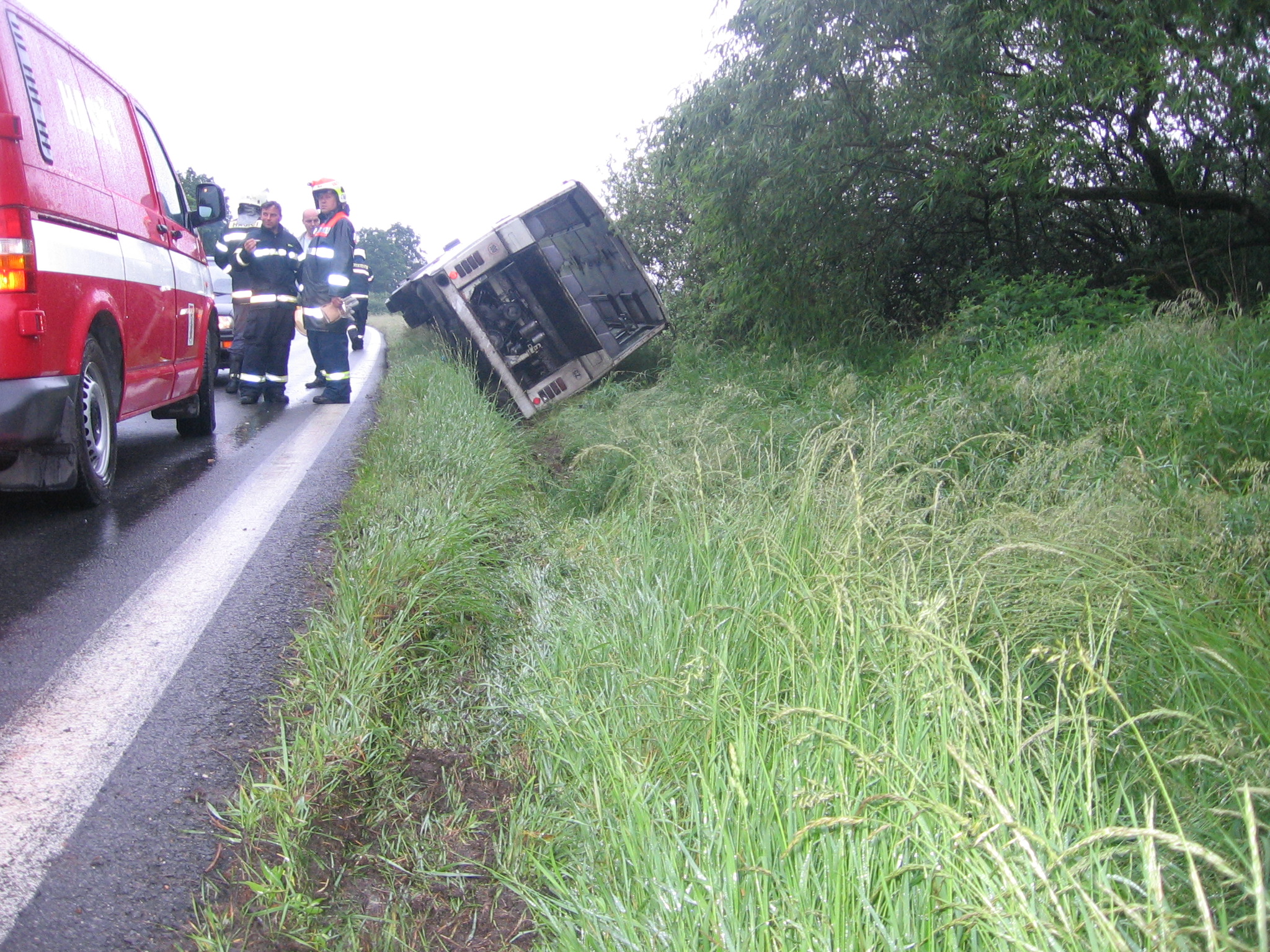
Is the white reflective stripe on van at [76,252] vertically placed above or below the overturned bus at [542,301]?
above

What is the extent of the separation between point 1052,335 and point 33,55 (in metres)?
5.98

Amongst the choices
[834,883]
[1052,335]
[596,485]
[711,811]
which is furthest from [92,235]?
[1052,335]

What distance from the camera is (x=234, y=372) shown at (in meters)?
11.0

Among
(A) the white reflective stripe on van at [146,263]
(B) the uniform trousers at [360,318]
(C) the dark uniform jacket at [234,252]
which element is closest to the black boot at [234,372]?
Result: (C) the dark uniform jacket at [234,252]

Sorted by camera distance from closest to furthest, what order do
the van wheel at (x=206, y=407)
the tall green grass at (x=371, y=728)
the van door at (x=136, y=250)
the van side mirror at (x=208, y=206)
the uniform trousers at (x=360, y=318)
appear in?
the tall green grass at (x=371, y=728) < the van door at (x=136, y=250) < the van side mirror at (x=208, y=206) < the van wheel at (x=206, y=407) < the uniform trousers at (x=360, y=318)

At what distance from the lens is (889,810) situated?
191 centimetres

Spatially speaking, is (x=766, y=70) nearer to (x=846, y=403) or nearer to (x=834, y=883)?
(x=846, y=403)

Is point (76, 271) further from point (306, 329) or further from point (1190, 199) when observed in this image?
point (1190, 199)

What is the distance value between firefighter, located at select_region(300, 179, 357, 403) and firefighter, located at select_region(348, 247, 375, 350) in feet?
0.60

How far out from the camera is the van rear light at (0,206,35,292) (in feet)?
14.3

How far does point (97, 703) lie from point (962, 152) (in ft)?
23.3

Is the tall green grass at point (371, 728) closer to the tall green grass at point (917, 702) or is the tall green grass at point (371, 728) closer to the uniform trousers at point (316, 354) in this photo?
the tall green grass at point (917, 702)

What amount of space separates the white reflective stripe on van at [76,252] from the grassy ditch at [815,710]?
70.6 inches

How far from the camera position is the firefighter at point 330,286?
10156 mm
